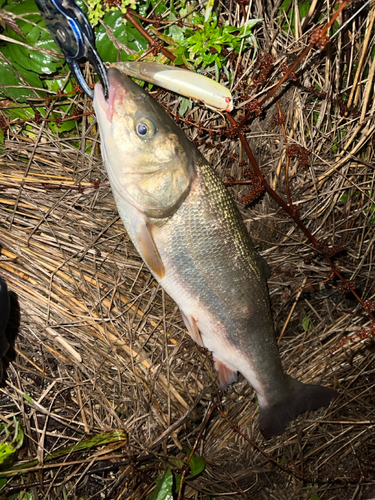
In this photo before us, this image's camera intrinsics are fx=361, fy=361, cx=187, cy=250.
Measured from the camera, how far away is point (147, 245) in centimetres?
250

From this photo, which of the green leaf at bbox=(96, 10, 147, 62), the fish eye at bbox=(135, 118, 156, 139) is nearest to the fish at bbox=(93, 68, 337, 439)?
the fish eye at bbox=(135, 118, 156, 139)

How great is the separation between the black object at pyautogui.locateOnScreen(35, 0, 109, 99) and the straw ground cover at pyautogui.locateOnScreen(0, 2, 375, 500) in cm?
49

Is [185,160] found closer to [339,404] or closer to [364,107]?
[364,107]

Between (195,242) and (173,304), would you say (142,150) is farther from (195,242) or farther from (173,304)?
(173,304)

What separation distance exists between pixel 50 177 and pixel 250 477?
323 cm

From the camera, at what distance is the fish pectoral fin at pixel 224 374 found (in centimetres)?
296

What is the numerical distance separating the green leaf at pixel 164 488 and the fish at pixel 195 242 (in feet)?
2.87

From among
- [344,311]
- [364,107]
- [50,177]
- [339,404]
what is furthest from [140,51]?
[339,404]

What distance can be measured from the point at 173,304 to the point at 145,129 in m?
1.49

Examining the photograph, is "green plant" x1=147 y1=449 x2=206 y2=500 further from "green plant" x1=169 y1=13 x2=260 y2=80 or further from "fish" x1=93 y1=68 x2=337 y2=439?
"green plant" x1=169 y1=13 x2=260 y2=80

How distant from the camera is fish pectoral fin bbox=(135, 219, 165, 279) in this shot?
249 cm

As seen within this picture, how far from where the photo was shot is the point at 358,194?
10.7 feet

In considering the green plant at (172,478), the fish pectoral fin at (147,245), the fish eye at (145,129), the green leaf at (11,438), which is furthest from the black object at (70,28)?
the green plant at (172,478)

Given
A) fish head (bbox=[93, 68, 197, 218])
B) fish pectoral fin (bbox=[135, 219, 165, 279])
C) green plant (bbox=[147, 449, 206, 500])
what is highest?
fish head (bbox=[93, 68, 197, 218])
